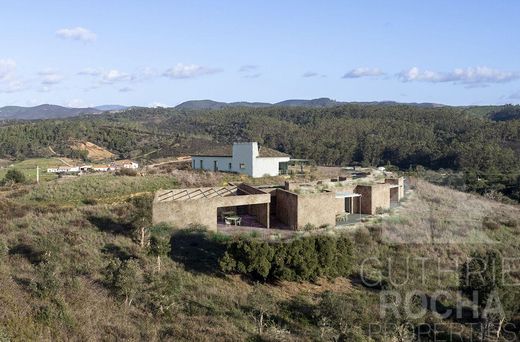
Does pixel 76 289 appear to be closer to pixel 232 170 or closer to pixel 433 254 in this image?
pixel 433 254

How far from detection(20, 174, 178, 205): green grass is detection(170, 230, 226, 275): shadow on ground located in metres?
6.48

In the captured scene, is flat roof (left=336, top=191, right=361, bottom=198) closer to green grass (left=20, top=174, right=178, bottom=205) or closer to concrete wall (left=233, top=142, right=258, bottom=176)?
green grass (left=20, top=174, right=178, bottom=205)

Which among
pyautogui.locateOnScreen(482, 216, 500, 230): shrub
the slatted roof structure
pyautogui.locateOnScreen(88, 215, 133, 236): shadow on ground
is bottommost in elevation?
pyautogui.locateOnScreen(482, 216, 500, 230): shrub

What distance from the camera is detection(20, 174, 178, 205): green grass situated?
76.3ft

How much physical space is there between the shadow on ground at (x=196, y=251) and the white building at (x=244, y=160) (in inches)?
631

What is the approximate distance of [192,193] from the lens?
22.1 metres

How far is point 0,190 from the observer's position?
82.9 feet

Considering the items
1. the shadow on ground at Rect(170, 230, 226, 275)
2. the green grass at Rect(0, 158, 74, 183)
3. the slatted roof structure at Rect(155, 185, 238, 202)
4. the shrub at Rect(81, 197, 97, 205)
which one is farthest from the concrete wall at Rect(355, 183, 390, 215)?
the green grass at Rect(0, 158, 74, 183)

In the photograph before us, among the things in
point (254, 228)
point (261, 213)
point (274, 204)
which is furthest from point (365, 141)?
point (254, 228)

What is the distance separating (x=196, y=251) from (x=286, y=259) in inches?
130

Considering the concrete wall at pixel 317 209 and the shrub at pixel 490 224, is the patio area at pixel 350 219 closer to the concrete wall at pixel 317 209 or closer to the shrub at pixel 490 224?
the concrete wall at pixel 317 209

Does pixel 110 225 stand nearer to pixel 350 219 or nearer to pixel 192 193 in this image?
pixel 192 193

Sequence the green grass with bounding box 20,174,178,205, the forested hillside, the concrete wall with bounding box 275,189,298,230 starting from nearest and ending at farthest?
the concrete wall with bounding box 275,189,298,230, the green grass with bounding box 20,174,178,205, the forested hillside

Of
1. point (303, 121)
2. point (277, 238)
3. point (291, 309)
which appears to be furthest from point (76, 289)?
point (303, 121)
